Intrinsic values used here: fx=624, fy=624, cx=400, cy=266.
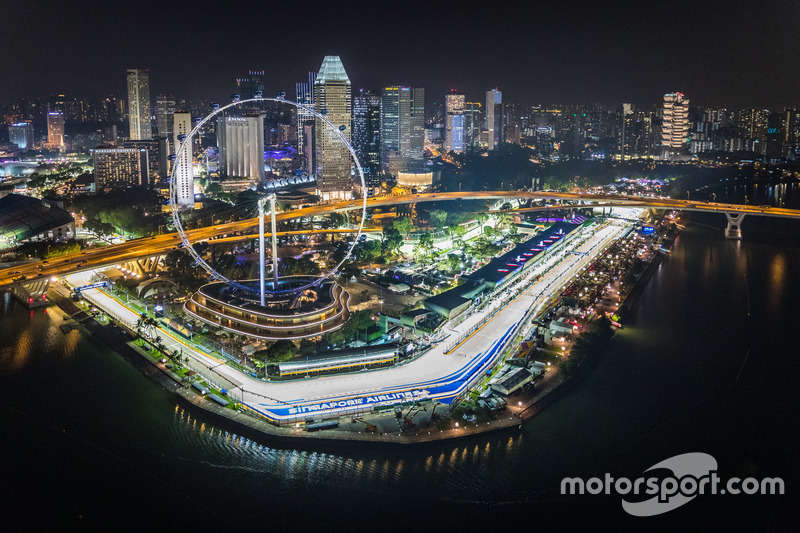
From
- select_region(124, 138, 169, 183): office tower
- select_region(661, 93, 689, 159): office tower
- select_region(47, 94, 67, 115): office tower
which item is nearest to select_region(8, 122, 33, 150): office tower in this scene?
select_region(47, 94, 67, 115): office tower

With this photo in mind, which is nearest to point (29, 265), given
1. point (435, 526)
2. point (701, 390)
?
point (435, 526)

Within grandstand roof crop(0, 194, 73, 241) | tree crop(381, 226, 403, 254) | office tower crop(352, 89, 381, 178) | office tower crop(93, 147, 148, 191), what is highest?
office tower crop(352, 89, 381, 178)

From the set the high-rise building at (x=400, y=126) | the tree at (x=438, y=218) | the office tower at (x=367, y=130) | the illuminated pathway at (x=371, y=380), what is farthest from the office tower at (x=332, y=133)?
the illuminated pathway at (x=371, y=380)

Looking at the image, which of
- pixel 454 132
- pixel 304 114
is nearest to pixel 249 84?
pixel 304 114

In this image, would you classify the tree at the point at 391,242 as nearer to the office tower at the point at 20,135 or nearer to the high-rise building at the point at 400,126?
the high-rise building at the point at 400,126

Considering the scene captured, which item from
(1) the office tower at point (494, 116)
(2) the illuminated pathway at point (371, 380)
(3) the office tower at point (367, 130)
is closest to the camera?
(2) the illuminated pathway at point (371, 380)

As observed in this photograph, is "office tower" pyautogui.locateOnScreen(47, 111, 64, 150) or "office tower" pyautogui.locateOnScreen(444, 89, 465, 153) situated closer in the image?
"office tower" pyautogui.locateOnScreen(47, 111, 64, 150)

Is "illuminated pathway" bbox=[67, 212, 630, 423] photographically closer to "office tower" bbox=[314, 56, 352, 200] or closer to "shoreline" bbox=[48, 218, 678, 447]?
"shoreline" bbox=[48, 218, 678, 447]
